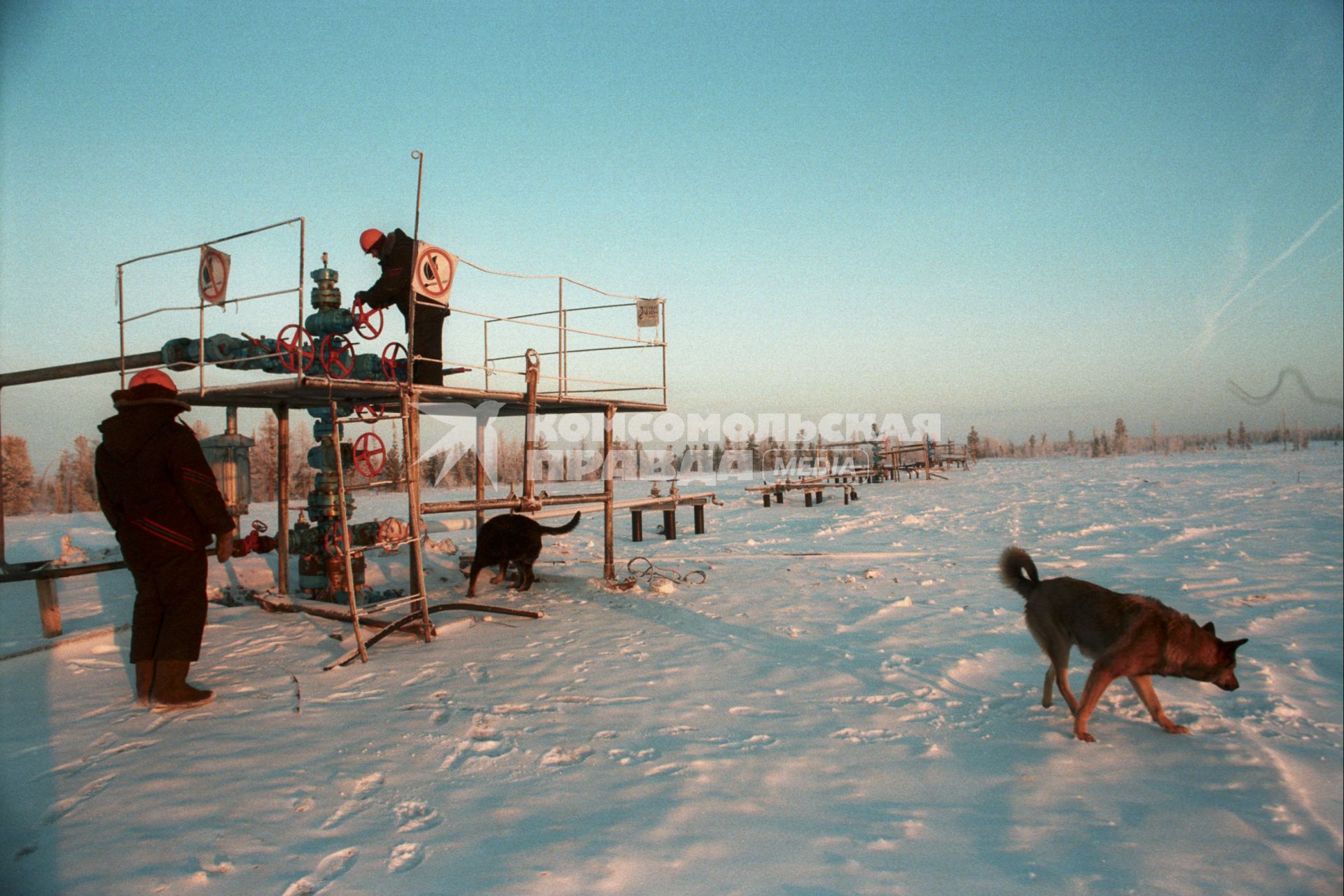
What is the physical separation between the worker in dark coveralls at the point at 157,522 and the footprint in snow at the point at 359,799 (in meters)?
2.33

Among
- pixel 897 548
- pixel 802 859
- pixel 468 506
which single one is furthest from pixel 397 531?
pixel 897 548

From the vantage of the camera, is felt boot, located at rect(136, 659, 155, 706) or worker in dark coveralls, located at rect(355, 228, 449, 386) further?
worker in dark coveralls, located at rect(355, 228, 449, 386)

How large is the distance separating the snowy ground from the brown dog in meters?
0.31

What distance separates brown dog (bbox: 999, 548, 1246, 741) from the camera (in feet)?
13.5

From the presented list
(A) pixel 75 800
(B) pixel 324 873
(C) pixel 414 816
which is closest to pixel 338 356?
(A) pixel 75 800

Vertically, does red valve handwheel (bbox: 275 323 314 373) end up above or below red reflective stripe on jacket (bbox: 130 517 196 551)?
above

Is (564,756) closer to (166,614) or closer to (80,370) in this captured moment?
(166,614)

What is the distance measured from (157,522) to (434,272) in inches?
152

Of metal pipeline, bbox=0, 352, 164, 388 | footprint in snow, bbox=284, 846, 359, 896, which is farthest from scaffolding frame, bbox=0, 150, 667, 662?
footprint in snow, bbox=284, 846, 359, 896

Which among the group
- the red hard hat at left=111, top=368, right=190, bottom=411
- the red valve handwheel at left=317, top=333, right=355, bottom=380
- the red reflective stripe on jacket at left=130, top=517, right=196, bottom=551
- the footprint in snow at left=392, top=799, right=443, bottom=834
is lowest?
Result: the footprint in snow at left=392, top=799, right=443, bottom=834

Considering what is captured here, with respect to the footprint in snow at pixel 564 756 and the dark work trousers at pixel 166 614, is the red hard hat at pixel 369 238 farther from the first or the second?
the footprint in snow at pixel 564 756

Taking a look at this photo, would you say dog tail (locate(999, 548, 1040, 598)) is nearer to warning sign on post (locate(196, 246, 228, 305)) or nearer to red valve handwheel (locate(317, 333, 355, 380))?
red valve handwheel (locate(317, 333, 355, 380))

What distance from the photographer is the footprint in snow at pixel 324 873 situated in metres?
2.90

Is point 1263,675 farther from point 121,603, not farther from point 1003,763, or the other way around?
point 121,603
